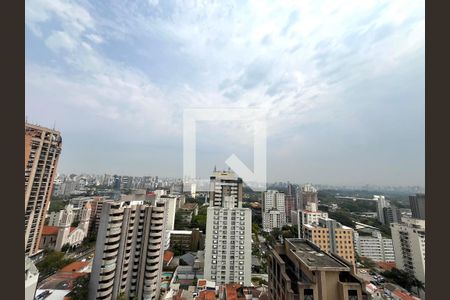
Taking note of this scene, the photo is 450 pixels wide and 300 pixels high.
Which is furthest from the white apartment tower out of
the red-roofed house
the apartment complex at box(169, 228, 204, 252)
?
the red-roofed house

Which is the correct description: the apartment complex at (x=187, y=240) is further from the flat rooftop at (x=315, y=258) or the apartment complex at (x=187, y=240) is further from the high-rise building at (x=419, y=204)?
the high-rise building at (x=419, y=204)

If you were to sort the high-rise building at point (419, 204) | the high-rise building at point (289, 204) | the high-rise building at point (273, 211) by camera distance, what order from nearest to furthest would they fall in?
the high-rise building at point (419, 204), the high-rise building at point (273, 211), the high-rise building at point (289, 204)

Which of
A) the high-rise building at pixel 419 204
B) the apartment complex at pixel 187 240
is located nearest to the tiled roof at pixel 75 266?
the apartment complex at pixel 187 240

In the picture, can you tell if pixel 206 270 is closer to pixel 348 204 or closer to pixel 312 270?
pixel 312 270

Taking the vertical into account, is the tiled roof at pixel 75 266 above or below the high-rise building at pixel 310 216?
below

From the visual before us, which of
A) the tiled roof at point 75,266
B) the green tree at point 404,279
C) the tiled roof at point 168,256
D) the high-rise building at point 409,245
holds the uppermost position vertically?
the high-rise building at point 409,245

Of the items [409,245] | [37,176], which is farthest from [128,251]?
[409,245]
